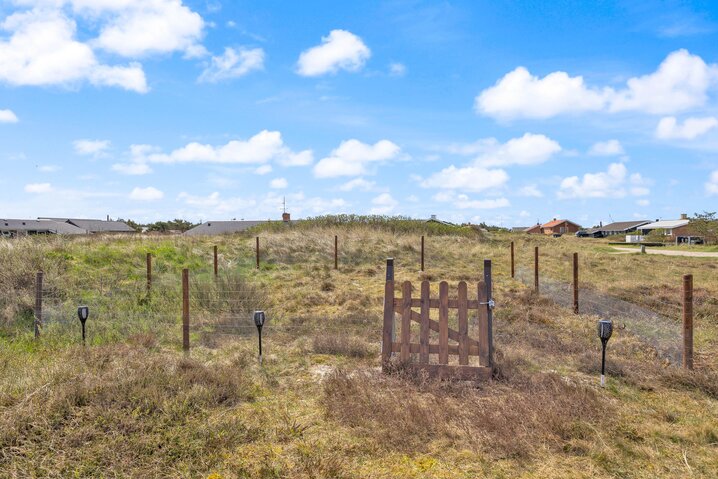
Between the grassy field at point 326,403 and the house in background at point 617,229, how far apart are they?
99086 mm

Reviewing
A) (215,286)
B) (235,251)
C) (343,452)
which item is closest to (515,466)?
(343,452)

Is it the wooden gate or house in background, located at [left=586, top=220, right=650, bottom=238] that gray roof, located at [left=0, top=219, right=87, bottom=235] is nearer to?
the wooden gate

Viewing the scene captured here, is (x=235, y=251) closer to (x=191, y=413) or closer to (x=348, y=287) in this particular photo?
(x=348, y=287)

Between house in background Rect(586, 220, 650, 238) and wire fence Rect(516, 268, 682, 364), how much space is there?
312ft

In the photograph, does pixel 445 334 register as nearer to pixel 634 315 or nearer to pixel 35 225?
pixel 634 315

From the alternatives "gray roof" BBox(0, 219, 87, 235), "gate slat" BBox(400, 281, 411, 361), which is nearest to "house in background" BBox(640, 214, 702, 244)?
"gate slat" BBox(400, 281, 411, 361)

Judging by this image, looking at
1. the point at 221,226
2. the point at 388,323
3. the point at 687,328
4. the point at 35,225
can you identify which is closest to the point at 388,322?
the point at 388,323

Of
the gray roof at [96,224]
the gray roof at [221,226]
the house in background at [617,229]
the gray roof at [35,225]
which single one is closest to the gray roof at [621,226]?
the house in background at [617,229]

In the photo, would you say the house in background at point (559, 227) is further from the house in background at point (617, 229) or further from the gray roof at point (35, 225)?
the gray roof at point (35, 225)

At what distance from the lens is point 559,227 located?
112m

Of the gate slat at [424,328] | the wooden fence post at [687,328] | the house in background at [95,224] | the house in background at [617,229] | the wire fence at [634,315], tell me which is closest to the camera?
the gate slat at [424,328]

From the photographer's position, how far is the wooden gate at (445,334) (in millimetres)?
6133

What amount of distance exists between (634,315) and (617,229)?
337 feet

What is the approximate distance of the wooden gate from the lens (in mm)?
6133
